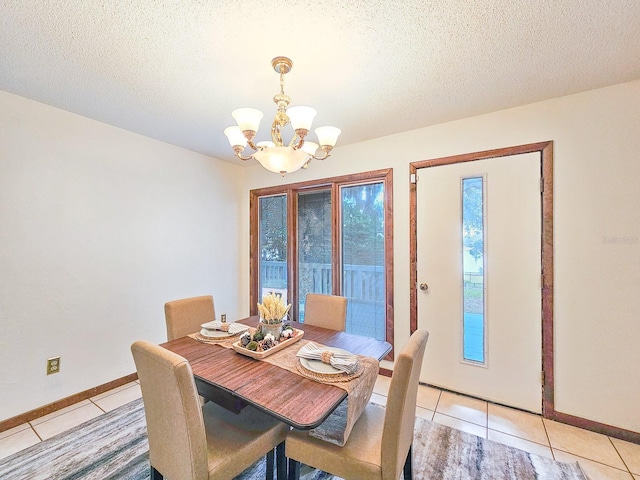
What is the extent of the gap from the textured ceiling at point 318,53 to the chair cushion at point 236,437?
1933 mm

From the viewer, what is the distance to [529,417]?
2211 millimetres

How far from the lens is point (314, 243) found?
11.4 ft

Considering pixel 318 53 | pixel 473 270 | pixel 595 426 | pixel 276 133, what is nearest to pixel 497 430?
pixel 595 426

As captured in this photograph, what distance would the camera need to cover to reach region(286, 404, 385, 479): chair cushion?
46.3 inches

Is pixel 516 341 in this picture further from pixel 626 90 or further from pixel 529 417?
pixel 626 90

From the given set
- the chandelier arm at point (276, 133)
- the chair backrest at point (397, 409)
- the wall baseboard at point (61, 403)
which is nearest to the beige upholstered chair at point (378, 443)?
the chair backrest at point (397, 409)

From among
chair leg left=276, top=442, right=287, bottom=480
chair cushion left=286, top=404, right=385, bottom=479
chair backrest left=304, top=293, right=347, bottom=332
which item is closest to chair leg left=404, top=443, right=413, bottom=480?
chair cushion left=286, top=404, right=385, bottom=479

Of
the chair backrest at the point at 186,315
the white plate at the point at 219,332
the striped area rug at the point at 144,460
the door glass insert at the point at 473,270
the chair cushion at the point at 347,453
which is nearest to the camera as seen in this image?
the chair cushion at the point at 347,453

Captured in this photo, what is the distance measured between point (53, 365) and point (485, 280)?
3570 mm

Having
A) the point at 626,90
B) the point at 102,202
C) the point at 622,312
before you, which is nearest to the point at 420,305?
the point at 622,312

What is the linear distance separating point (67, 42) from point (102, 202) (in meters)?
1.40

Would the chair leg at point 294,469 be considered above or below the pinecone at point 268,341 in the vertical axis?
below

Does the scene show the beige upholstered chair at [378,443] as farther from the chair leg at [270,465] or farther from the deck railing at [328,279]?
the deck railing at [328,279]

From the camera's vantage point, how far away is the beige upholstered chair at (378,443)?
1125 millimetres
